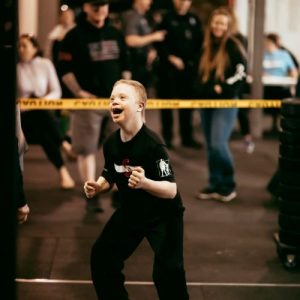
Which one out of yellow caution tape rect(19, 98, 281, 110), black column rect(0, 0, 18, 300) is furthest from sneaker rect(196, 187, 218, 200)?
black column rect(0, 0, 18, 300)

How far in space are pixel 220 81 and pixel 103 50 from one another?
1167 mm

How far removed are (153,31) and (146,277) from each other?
5360 mm

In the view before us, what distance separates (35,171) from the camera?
9062 millimetres

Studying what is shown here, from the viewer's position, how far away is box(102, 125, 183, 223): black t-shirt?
4121mm

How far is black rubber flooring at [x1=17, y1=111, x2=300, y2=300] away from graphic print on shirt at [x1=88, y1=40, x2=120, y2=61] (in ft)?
4.56

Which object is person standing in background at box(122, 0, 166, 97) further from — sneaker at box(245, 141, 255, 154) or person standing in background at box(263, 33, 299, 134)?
person standing in background at box(263, 33, 299, 134)

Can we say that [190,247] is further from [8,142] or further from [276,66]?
[276,66]

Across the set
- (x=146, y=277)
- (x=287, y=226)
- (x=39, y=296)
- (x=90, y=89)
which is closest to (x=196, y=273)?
(x=146, y=277)

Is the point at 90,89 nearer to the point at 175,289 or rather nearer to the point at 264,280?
the point at 264,280

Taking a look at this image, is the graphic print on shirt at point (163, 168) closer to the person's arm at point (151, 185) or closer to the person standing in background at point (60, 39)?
the person's arm at point (151, 185)

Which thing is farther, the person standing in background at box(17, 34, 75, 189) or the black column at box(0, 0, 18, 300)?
the person standing in background at box(17, 34, 75, 189)

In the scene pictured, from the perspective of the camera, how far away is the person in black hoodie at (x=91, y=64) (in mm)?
7117

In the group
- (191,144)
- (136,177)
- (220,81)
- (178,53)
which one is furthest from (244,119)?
(136,177)

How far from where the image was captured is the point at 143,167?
413 cm
